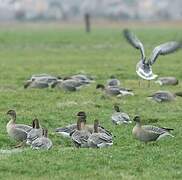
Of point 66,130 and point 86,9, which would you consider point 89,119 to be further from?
point 86,9

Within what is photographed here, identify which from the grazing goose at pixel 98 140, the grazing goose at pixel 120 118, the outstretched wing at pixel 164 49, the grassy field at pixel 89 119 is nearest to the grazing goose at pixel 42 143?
the grassy field at pixel 89 119

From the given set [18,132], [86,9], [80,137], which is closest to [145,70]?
[18,132]

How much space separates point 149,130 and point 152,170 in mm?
2123

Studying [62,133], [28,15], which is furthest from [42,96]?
[28,15]

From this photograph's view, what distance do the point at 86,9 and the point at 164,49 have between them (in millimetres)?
143099

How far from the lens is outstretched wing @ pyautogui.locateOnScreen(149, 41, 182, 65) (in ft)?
68.5

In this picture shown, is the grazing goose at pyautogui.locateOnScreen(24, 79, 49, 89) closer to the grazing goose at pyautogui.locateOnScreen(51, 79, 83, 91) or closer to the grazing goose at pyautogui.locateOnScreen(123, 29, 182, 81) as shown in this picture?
the grazing goose at pyautogui.locateOnScreen(51, 79, 83, 91)

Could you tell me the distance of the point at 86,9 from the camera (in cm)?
16350

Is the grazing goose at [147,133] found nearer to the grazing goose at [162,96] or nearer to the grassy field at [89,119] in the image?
the grassy field at [89,119]

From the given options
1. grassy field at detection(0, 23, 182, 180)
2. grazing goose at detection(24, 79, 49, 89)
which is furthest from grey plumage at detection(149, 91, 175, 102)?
grazing goose at detection(24, 79, 49, 89)

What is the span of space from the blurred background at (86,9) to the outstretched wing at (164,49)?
118 metres

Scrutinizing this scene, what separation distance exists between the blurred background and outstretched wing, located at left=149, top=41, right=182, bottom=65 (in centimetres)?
11808

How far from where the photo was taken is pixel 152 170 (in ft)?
37.9

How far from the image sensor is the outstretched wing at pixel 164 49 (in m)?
20.9
